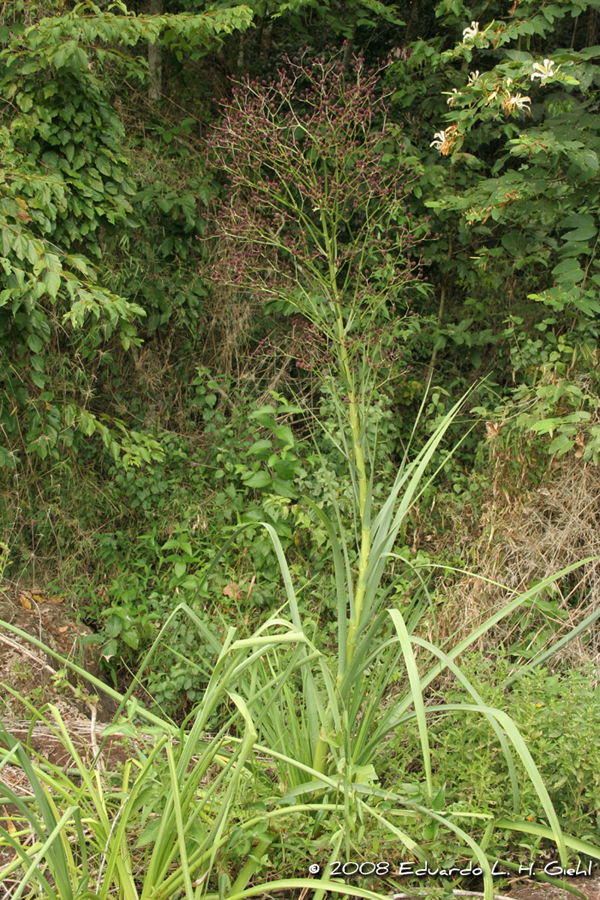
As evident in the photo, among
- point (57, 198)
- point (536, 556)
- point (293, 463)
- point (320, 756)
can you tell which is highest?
point (57, 198)

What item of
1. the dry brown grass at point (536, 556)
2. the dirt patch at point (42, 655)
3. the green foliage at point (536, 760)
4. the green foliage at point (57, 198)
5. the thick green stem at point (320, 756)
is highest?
the green foliage at point (57, 198)

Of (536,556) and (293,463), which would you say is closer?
(536,556)

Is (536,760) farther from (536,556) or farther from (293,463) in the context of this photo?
(293,463)

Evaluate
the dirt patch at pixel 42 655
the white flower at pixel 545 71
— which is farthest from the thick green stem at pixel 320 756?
the white flower at pixel 545 71

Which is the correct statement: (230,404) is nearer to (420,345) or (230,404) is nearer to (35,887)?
(420,345)

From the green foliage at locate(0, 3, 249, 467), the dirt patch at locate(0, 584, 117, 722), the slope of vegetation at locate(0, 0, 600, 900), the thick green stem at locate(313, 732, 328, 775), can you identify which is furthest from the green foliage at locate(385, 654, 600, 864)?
the green foliage at locate(0, 3, 249, 467)

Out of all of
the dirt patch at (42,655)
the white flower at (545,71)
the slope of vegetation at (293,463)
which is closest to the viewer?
the slope of vegetation at (293,463)

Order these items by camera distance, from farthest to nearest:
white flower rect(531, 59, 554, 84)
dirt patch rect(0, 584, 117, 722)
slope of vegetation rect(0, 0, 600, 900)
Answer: dirt patch rect(0, 584, 117, 722), white flower rect(531, 59, 554, 84), slope of vegetation rect(0, 0, 600, 900)

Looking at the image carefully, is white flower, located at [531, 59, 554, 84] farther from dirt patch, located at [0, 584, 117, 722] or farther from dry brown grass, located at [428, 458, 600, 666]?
dirt patch, located at [0, 584, 117, 722]

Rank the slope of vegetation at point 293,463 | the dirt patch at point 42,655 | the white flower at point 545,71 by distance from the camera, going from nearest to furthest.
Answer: the slope of vegetation at point 293,463 → the white flower at point 545,71 → the dirt patch at point 42,655

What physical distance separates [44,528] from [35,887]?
2464 mm

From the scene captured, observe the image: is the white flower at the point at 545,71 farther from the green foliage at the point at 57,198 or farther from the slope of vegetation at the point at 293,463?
the green foliage at the point at 57,198

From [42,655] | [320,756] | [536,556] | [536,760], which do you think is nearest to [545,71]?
[536,556]

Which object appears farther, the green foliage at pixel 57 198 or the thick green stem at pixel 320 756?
the green foliage at pixel 57 198
